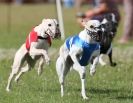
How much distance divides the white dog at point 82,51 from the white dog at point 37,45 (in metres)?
0.27

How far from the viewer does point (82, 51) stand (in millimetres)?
11297

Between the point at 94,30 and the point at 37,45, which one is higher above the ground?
the point at 94,30

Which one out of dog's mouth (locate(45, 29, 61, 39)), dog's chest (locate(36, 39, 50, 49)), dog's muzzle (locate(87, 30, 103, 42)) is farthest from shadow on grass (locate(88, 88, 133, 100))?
dog's mouth (locate(45, 29, 61, 39))

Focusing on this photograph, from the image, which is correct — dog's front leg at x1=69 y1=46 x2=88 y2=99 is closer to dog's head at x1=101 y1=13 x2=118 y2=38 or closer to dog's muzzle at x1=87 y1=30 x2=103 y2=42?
dog's muzzle at x1=87 y1=30 x2=103 y2=42

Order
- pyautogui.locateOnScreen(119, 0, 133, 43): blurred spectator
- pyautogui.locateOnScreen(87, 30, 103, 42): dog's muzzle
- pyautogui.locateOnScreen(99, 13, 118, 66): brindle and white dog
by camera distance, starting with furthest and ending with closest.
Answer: pyautogui.locateOnScreen(119, 0, 133, 43): blurred spectator → pyautogui.locateOnScreen(99, 13, 118, 66): brindle and white dog → pyautogui.locateOnScreen(87, 30, 103, 42): dog's muzzle

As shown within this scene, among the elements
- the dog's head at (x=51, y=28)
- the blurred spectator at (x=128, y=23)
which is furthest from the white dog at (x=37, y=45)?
A: the blurred spectator at (x=128, y=23)

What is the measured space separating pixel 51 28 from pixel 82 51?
65 cm

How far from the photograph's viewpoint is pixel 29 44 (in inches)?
476

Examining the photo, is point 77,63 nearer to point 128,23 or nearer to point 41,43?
point 41,43

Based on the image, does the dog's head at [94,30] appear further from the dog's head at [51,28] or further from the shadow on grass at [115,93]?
the shadow on grass at [115,93]


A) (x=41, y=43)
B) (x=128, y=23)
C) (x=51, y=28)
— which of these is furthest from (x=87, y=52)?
(x=128, y=23)

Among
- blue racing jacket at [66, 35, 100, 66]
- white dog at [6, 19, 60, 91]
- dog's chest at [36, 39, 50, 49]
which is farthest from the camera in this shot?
dog's chest at [36, 39, 50, 49]

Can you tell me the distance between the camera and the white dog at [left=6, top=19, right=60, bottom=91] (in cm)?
1152

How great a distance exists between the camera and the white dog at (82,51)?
11227mm
